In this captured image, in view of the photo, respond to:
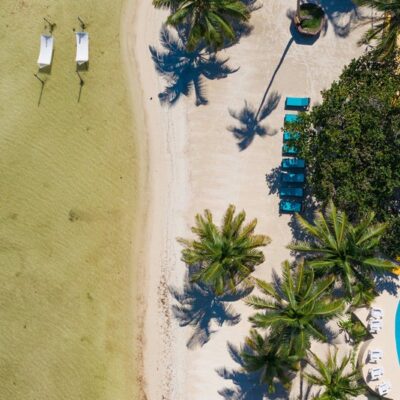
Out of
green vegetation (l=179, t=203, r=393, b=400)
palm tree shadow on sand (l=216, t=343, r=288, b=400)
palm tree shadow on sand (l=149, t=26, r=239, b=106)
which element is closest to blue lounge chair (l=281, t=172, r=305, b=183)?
green vegetation (l=179, t=203, r=393, b=400)

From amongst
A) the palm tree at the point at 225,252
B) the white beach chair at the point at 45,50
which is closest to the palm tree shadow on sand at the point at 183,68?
the white beach chair at the point at 45,50

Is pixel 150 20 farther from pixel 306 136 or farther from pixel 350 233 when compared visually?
pixel 350 233

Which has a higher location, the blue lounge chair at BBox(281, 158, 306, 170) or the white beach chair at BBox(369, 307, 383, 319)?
the blue lounge chair at BBox(281, 158, 306, 170)

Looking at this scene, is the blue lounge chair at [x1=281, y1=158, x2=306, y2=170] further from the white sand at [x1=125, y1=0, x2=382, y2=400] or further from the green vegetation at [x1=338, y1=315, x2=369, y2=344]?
the green vegetation at [x1=338, y1=315, x2=369, y2=344]

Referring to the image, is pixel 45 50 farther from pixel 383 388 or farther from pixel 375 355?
pixel 383 388

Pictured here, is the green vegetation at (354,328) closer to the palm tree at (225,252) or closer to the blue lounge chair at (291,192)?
the palm tree at (225,252)

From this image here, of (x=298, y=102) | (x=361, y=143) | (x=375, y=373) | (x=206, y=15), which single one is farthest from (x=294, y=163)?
(x=375, y=373)

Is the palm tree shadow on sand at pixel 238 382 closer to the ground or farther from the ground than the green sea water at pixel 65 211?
closer to the ground
